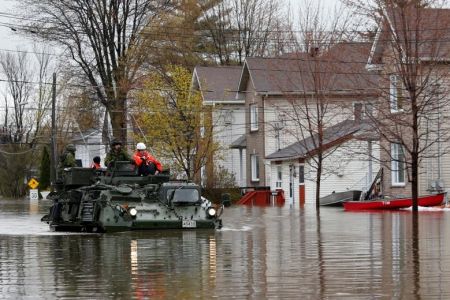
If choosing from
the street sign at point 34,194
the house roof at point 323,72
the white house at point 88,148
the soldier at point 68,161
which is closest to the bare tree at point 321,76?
the house roof at point 323,72

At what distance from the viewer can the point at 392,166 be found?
151 ft

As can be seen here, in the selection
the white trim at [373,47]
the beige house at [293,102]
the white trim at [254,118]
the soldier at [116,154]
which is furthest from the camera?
the white trim at [254,118]

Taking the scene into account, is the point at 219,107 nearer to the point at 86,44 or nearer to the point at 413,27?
the point at 86,44

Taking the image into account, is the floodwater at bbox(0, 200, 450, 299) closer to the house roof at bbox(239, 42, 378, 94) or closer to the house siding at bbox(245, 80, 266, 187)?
the house roof at bbox(239, 42, 378, 94)

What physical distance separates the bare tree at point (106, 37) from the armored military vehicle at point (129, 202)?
3158 centimetres

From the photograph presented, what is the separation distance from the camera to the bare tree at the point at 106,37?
2319 inches

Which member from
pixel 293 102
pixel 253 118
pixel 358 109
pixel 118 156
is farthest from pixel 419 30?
pixel 253 118

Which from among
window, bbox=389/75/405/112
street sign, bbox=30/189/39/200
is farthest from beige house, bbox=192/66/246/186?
window, bbox=389/75/405/112

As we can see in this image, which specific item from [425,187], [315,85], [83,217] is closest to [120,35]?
[315,85]

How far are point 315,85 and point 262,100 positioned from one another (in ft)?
48.7

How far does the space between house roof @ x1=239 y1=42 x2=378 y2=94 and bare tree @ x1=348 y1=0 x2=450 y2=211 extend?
1511 mm

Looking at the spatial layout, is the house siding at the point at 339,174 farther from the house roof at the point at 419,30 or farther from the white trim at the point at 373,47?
the house roof at the point at 419,30

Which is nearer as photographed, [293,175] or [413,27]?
[413,27]

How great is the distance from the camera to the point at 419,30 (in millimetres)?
32812
